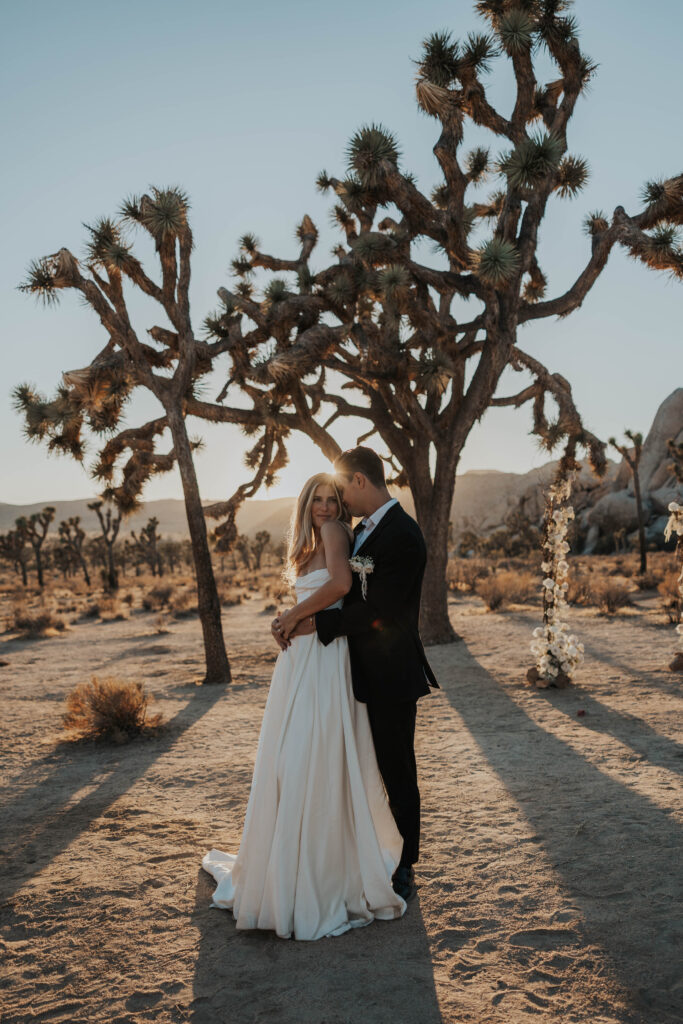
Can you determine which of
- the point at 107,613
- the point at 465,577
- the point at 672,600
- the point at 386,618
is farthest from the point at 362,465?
the point at 465,577

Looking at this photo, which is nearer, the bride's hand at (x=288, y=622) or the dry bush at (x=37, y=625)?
the bride's hand at (x=288, y=622)

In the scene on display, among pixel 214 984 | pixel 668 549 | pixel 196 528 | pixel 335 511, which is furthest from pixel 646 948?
pixel 668 549

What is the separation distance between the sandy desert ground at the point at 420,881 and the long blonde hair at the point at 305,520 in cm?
172

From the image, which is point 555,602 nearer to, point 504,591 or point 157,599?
point 504,591

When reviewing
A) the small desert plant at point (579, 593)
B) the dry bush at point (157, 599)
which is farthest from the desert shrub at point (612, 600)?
the dry bush at point (157, 599)

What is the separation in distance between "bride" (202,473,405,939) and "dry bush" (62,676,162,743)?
3899 mm

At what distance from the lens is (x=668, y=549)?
3158 cm

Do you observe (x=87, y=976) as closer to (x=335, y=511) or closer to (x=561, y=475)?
(x=335, y=511)

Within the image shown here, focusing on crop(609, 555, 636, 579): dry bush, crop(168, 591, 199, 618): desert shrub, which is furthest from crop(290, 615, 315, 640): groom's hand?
crop(609, 555, 636, 579): dry bush

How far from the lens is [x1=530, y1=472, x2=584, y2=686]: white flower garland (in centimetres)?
805

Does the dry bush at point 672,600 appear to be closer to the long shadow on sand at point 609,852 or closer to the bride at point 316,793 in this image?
the long shadow on sand at point 609,852

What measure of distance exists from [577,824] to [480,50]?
395 inches

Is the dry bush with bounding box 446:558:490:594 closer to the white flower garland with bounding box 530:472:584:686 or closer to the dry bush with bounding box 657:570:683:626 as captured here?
the dry bush with bounding box 657:570:683:626

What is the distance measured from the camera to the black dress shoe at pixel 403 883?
3.44 meters
